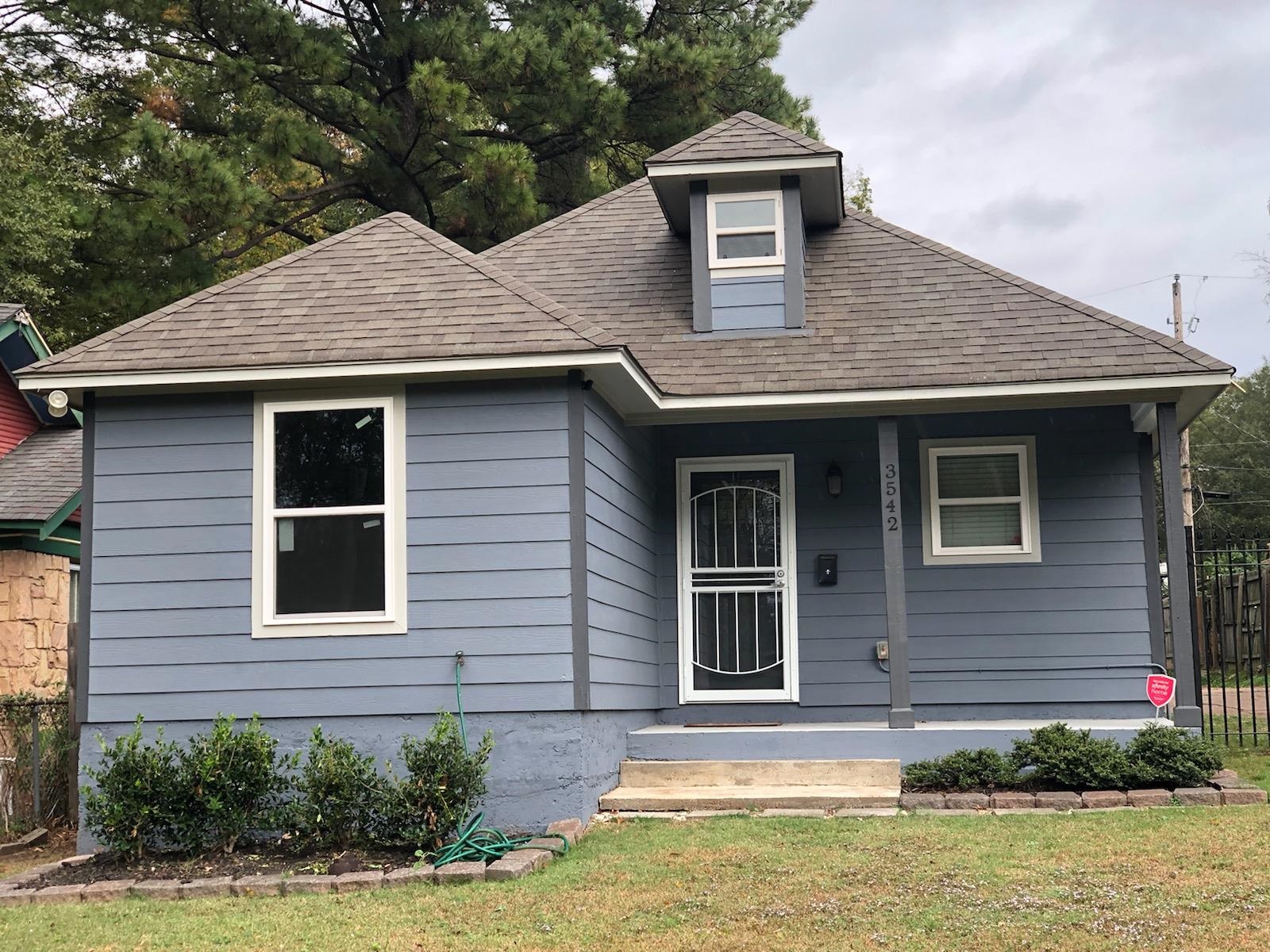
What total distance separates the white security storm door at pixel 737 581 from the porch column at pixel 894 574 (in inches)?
40.9

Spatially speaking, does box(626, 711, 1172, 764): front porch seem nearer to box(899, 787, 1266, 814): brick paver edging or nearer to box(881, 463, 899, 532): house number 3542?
box(899, 787, 1266, 814): brick paver edging

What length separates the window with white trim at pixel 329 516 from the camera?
26.8ft

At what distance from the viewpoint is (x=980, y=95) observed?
28984 mm

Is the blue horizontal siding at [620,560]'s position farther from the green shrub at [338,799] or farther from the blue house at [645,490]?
the green shrub at [338,799]

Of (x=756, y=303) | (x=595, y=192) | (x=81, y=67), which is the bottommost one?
(x=756, y=303)

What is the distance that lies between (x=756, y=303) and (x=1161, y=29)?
16451 mm

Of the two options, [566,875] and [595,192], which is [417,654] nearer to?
[566,875]

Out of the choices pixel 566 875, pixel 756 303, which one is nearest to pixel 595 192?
pixel 756 303

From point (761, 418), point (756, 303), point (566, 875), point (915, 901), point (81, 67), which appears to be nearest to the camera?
point (915, 901)

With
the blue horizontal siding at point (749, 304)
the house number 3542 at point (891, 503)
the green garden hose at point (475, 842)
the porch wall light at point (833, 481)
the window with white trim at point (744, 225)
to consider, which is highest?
the window with white trim at point (744, 225)

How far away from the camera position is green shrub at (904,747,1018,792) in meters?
8.41

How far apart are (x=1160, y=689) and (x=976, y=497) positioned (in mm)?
2036

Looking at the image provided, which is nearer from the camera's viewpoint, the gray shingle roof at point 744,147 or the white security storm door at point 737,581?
the white security storm door at point 737,581

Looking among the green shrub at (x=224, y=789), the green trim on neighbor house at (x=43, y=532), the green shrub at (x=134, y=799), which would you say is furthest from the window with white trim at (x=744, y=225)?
the green trim on neighbor house at (x=43, y=532)
